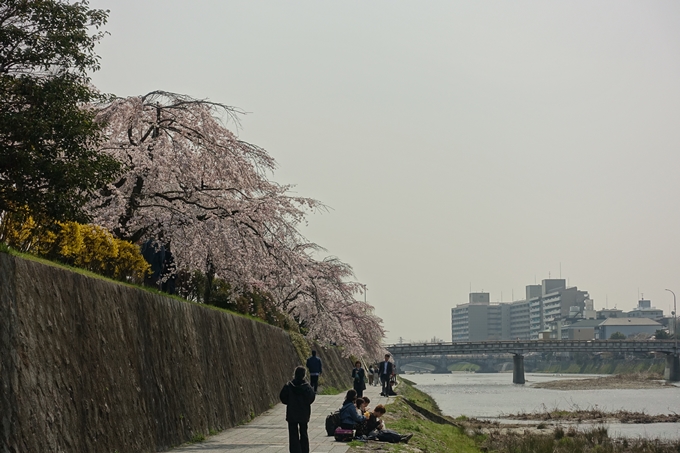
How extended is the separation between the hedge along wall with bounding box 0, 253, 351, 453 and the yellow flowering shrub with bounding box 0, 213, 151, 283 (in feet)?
5.51

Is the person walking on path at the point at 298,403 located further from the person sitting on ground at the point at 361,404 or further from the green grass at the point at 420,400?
the green grass at the point at 420,400

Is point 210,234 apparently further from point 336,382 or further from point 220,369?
point 336,382

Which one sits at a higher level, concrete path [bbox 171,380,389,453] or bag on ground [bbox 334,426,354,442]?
bag on ground [bbox 334,426,354,442]

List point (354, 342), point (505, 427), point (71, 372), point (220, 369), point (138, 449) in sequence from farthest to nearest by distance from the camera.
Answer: point (354, 342), point (505, 427), point (220, 369), point (138, 449), point (71, 372)

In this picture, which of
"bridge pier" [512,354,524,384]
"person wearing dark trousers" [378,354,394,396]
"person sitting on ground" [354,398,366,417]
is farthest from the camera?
"bridge pier" [512,354,524,384]

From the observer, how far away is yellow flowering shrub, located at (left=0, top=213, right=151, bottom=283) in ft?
47.0

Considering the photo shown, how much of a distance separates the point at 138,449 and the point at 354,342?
39.7 m

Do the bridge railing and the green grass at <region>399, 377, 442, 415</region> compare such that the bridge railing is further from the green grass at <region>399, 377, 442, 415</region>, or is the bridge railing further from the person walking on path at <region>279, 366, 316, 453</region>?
the person walking on path at <region>279, 366, 316, 453</region>

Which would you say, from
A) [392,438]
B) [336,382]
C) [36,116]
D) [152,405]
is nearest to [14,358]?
[36,116]

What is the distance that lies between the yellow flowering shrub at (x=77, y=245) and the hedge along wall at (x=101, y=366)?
1679 mm

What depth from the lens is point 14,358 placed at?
10.4m

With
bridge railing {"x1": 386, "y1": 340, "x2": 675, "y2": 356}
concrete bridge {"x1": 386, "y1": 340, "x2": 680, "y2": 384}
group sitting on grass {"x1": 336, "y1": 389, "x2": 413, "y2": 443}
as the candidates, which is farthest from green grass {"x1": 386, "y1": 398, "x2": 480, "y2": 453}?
bridge railing {"x1": 386, "y1": 340, "x2": 675, "y2": 356}

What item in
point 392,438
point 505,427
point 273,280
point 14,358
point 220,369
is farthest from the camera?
point 505,427

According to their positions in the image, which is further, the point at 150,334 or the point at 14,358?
the point at 150,334
